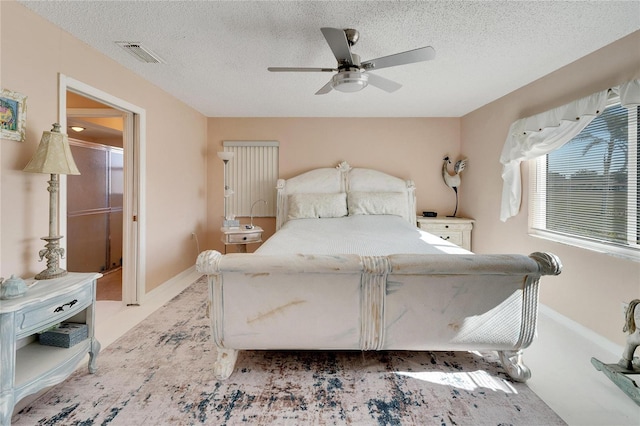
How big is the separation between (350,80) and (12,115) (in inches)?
85.2

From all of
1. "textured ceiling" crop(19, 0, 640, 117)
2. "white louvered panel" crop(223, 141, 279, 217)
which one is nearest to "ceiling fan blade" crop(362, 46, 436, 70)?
"textured ceiling" crop(19, 0, 640, 117)

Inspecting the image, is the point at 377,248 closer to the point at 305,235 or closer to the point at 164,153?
the point at 305,235

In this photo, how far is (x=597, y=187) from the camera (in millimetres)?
2373

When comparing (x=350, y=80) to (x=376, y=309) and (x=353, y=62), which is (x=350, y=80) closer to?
(x=353, y=62)

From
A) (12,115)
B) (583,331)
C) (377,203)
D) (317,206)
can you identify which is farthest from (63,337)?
(583,331)

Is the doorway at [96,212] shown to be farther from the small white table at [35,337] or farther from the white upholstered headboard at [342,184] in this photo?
the white upholstered headboard at [342,184]

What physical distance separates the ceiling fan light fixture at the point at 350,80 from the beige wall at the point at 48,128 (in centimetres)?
201

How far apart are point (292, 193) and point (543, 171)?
3.02m

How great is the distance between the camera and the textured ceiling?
5.93 ft

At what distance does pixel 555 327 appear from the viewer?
8.21 feet

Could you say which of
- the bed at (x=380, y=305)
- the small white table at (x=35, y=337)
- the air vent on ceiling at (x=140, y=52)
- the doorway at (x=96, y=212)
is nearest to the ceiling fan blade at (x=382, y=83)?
the bed at (x=380, y=305)

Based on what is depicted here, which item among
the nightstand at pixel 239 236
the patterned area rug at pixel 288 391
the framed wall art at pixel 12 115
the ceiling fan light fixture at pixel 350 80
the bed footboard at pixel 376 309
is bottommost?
the patterned area rug at pixel 288 391

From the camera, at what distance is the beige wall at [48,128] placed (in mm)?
1740

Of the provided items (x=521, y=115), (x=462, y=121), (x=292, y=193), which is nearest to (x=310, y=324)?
(x=292, y=193)
